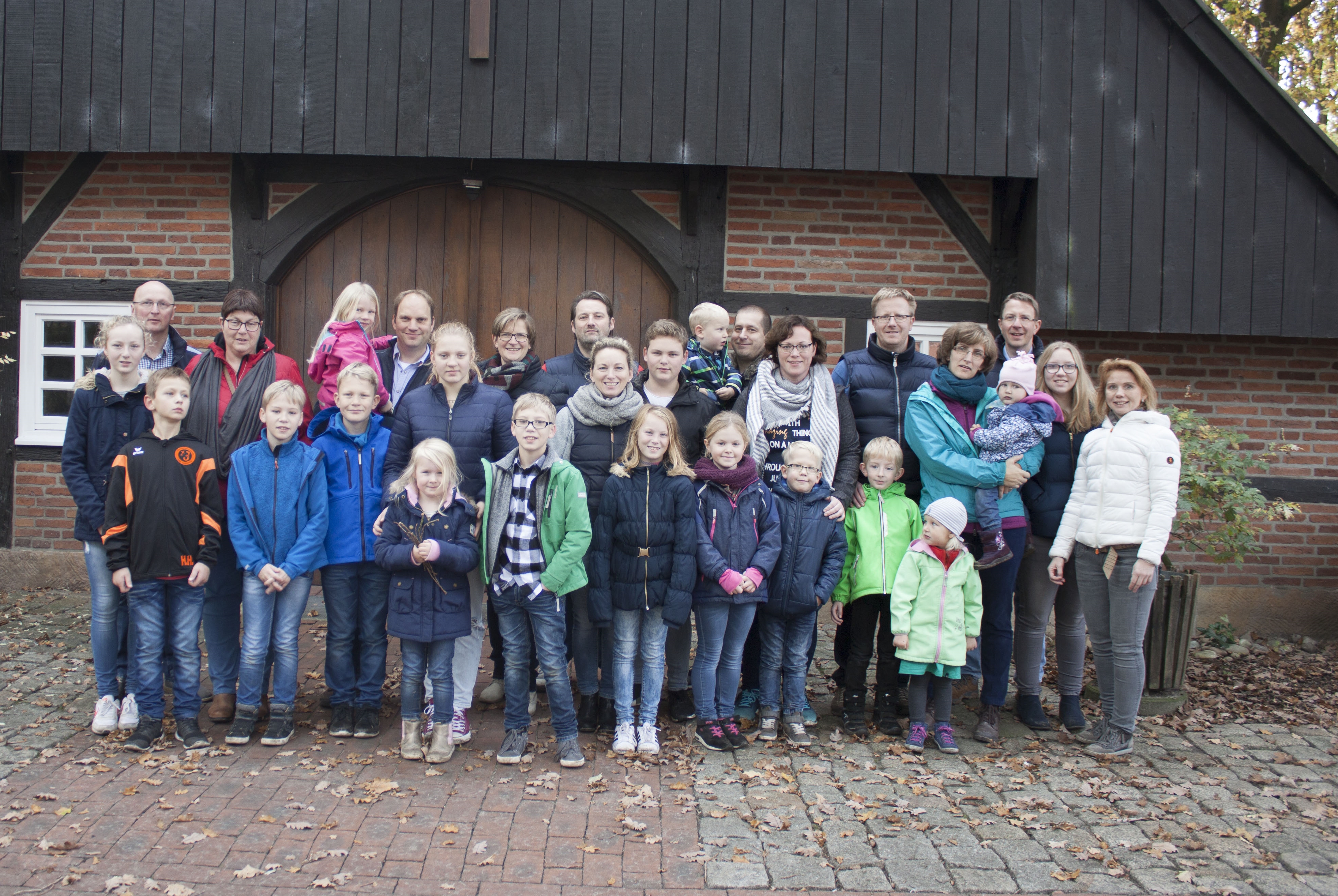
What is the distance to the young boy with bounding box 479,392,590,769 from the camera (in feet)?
13.8

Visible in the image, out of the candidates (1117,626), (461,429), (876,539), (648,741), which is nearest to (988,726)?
(1117,626)

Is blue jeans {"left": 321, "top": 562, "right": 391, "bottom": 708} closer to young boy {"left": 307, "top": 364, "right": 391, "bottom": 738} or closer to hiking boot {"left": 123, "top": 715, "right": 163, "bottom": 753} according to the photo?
young boy {"left": 307, "top": 364, "right": 391, "bottom": 738}

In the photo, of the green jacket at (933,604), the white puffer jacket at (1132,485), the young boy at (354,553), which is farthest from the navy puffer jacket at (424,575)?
the white puffer jacket at (1132,485)

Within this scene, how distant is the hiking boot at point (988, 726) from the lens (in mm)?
4633

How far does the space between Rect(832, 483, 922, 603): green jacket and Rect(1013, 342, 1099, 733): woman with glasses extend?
0.61 metres

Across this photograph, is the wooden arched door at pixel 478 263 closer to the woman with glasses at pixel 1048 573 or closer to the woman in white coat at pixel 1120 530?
the woman with glasses at pixel 1048 573

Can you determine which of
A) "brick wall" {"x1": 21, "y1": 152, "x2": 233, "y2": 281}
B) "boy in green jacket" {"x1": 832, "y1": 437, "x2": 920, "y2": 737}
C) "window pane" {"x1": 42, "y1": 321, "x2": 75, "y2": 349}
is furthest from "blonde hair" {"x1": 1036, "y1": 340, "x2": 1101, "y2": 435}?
"window pane" {"x1": 42, "y1": 321, "x2": 75, "y2": 349}

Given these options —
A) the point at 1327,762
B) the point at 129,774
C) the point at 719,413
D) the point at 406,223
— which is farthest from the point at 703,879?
the point at 406,223

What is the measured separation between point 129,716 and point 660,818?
247 centimetres

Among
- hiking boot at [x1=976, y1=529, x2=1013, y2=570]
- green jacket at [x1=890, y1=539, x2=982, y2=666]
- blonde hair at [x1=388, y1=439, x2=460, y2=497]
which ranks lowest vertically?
green jacket at [x1=890, y1=539, x2=982, y2=666]

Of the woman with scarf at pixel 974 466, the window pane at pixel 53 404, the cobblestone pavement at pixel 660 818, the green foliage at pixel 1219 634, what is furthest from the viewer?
the window pane at pixel 53 404

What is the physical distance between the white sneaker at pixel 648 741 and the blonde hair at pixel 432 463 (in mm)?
1336

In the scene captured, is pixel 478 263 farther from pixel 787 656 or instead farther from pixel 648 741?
pixel 648 741

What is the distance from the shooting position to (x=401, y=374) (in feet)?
16.0
